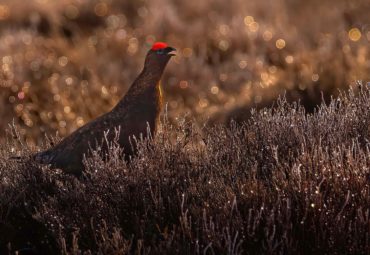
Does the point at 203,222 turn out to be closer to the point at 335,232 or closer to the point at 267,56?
the point at 335,232

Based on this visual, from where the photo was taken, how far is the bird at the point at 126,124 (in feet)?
19.7

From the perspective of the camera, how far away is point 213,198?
4867 mm

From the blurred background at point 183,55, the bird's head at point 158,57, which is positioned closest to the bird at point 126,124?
the bird's head at point 158,57

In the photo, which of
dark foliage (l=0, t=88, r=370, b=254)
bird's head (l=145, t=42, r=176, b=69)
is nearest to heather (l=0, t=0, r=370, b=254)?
dark foliage (l=0, t=88, r=370, b=254)

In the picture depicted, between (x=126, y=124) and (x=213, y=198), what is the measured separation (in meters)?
1.38

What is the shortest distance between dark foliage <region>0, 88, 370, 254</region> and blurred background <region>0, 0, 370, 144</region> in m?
3.06

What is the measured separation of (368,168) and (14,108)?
7102 millimetres

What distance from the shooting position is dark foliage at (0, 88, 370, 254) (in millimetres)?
4504

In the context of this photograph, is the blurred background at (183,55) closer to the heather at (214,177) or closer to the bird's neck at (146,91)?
the heather at (214,177)

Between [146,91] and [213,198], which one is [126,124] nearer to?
[146,91]

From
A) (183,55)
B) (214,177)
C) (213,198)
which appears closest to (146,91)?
(214,177)

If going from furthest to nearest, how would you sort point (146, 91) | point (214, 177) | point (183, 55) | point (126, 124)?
point (183, 55)
point (146, 91)
point (126, 124)
point (214, 177)

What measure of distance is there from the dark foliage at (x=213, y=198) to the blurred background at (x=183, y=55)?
3065 mm

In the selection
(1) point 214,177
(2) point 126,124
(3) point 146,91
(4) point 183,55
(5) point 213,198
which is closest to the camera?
(5) point 213,198
